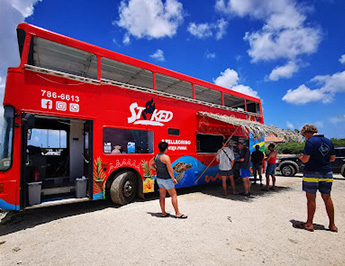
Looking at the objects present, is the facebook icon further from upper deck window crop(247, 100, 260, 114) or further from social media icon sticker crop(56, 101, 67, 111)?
upper deck window crop(247, 100, 260, 114)

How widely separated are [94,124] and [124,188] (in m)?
1.88

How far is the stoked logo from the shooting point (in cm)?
566

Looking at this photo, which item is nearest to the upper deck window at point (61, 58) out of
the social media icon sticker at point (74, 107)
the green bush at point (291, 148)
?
the social media icon sticker at point (74, 107)

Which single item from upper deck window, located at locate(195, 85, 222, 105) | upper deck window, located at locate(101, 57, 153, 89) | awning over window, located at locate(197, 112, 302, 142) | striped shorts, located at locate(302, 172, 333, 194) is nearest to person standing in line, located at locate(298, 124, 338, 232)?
striped shorts, located at locate(302, 172, 333, 194)

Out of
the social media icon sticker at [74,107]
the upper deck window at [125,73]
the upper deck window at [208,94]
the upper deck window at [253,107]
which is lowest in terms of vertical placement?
the social media icon sticker at [74,107]

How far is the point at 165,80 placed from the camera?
23.0 ft

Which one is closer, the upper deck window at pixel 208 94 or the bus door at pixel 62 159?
the bus door at pixel 62 159

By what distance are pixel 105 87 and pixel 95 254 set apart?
12.6 ft

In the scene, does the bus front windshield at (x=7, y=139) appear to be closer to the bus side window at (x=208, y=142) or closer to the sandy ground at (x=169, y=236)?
the sandy ground at (x=169, y=236)

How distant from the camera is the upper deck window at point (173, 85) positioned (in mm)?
6899

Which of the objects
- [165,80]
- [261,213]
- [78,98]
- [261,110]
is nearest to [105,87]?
[78,98]

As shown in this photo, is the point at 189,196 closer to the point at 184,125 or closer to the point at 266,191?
the point at 184,125

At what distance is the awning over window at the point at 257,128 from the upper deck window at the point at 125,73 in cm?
227

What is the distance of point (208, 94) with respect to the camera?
28.3 feet
